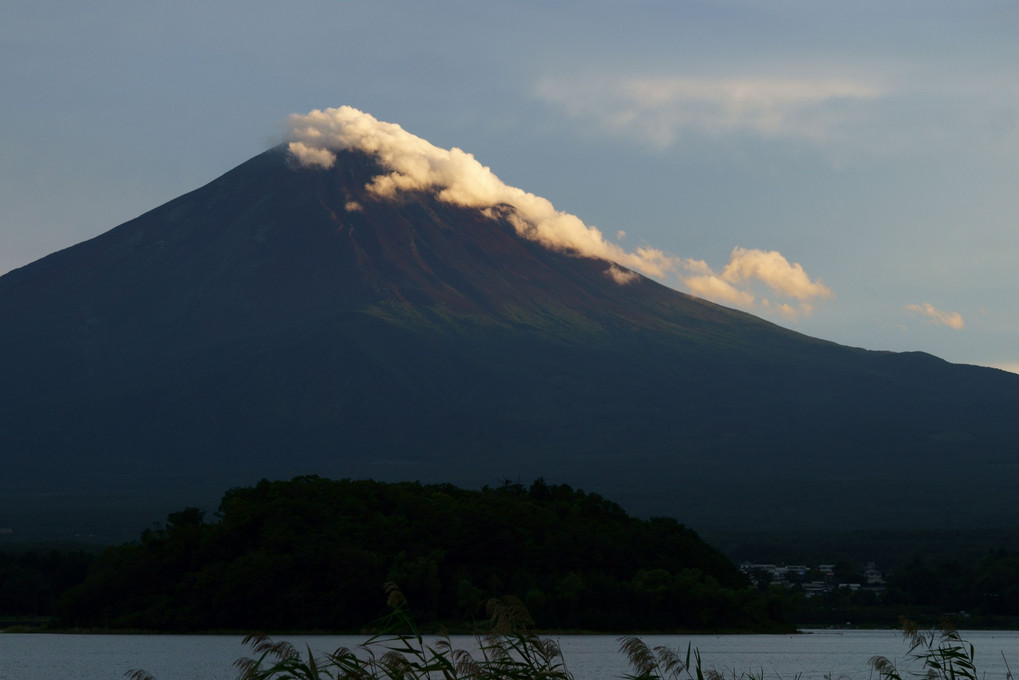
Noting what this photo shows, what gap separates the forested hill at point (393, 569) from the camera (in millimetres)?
70938

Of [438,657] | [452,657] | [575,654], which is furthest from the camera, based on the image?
[575,654]

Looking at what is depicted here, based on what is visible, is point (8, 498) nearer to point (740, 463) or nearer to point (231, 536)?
point (740, 463)

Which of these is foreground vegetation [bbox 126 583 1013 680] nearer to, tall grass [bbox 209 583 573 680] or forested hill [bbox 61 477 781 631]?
tall grass [bbox 209 583 573 680]

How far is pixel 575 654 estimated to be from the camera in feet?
179

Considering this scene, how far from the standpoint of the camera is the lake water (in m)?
43.2

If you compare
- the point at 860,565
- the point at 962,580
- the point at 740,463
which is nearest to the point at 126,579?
the point at 962,580

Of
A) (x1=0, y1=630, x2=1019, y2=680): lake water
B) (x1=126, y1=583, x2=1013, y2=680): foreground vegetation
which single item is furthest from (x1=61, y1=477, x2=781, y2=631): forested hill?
(x1=126, y1=583, x2=1013, y2=680): foreground vegetation

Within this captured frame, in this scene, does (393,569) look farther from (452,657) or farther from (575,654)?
(452,657)

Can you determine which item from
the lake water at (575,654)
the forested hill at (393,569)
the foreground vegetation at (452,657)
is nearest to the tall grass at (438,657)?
the foreground vegetation at (452,657)

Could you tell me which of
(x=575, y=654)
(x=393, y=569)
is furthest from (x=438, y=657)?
(x=393, y=569)

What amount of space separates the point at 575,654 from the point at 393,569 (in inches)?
778

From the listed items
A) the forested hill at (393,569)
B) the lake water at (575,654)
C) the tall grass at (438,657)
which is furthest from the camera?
the forested hill at (393,569)

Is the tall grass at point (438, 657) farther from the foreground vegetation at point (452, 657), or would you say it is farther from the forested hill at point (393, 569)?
the forested hill at point (393, 569)

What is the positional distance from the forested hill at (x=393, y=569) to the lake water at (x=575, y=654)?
3143 mm
